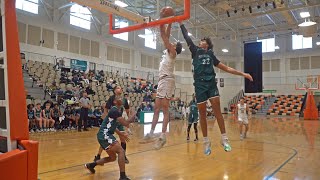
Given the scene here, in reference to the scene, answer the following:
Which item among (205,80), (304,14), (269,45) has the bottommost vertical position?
(205,80)

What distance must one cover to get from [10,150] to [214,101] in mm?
3067

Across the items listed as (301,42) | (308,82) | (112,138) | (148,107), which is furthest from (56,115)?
(301,42)

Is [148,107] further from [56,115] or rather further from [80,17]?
[80,17]

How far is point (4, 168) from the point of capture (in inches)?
98.0

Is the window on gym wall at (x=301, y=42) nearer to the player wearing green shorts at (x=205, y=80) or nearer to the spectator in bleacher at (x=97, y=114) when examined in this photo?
the spectator in bleacher at (x=97, y=114)

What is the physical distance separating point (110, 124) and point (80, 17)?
19.3 m

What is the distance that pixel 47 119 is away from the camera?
12.7 meters

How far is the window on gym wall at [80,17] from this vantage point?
2208cm

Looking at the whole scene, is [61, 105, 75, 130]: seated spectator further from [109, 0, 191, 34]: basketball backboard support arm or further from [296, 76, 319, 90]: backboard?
[296, 76, 319, 90]: backboard

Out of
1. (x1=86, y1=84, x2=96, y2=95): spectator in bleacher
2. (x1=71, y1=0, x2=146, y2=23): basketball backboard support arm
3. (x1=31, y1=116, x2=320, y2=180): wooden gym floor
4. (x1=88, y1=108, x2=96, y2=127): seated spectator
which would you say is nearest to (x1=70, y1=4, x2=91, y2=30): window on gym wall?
(x1=86, y1=84, x2=96, y2=95): spectator in bleacher

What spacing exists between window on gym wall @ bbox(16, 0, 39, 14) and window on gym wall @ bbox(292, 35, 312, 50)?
2494cm

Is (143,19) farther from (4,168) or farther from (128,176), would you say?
(4,168)

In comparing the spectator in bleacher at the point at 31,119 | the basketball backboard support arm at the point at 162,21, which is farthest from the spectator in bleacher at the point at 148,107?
the basketball backboard support arm at the point at 162,21

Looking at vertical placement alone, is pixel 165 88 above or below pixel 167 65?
below
